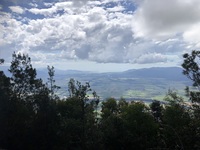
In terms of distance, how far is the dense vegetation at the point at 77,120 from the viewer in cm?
3638

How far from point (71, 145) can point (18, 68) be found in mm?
16592

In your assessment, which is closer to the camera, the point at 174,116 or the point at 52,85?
the point at 174,116

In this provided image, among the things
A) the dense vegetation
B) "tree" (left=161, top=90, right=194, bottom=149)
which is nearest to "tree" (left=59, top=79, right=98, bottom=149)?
the dense vegetation

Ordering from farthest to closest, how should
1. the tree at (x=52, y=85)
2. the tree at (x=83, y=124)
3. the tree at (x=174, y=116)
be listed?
the tree at (x=52, y=85), the tree at (x=174, y=116), the tree at (x=83, y=124)

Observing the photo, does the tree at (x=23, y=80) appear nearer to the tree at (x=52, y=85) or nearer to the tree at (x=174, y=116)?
the tree at (x=52, y=85)

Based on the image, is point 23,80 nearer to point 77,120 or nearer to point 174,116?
point 77,120

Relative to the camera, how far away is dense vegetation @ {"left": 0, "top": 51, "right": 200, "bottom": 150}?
36375mm

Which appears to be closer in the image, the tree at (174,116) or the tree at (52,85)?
the tree at (174,116)

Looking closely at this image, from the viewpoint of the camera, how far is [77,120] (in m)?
36.1

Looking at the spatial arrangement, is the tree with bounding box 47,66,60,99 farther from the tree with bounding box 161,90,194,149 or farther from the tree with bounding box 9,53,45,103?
the tree with bounding box 161,90,194,149

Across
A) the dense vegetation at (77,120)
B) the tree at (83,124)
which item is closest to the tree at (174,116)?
the dense vegetation at (77,120)

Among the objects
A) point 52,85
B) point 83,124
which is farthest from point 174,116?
point 52,85

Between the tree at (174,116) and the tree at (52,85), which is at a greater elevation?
the tree at (52,85)

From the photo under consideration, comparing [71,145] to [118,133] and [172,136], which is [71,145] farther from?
[172,136]
